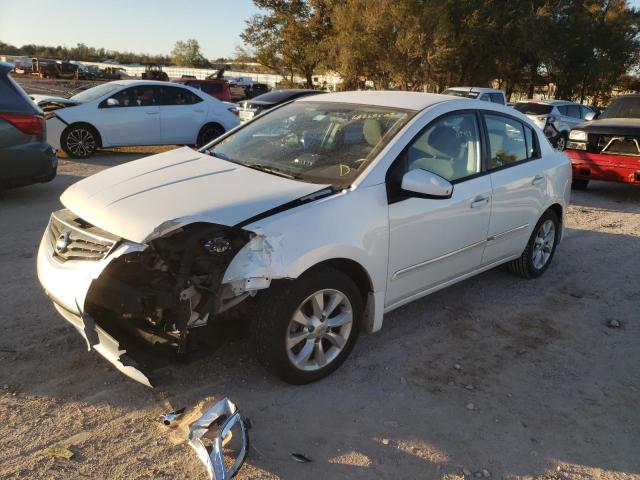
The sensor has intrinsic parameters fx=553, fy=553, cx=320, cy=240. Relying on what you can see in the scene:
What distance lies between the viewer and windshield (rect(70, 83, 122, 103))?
36.3 ft

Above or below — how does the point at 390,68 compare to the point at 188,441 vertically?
above

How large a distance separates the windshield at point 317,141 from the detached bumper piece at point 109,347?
1459 millimetres

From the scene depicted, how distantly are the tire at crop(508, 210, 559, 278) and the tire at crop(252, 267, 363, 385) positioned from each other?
93.8 inches

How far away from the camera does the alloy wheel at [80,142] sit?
420 inches

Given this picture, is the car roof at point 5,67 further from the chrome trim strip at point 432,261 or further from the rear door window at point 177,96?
the chrome trim strip at point 432,261

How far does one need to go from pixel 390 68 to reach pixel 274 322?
29510 millimetres

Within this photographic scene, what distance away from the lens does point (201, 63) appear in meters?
85.4

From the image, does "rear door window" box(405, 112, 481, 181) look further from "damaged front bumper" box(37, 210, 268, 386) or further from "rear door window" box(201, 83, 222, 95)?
"rear door window" box(201, 83, 222, 95)

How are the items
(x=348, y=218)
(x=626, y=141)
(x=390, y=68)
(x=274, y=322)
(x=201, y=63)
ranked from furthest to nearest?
(x=201, y=63) → (x=390, y=68) → (x=626, y=141) → (x=348, y=218) → (x=274, y=322)

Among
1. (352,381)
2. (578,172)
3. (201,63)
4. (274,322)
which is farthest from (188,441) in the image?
(201,63)

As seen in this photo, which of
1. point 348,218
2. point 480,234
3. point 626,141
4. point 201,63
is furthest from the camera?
point 201,63

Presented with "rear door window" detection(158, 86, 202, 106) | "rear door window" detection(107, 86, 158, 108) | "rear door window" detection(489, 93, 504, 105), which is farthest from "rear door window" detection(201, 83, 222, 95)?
"rear door window" detection(489, 93, 504, 105)

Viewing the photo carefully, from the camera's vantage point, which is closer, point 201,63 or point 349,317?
point 349,317

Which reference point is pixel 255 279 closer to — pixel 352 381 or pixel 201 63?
pixel 352 381
